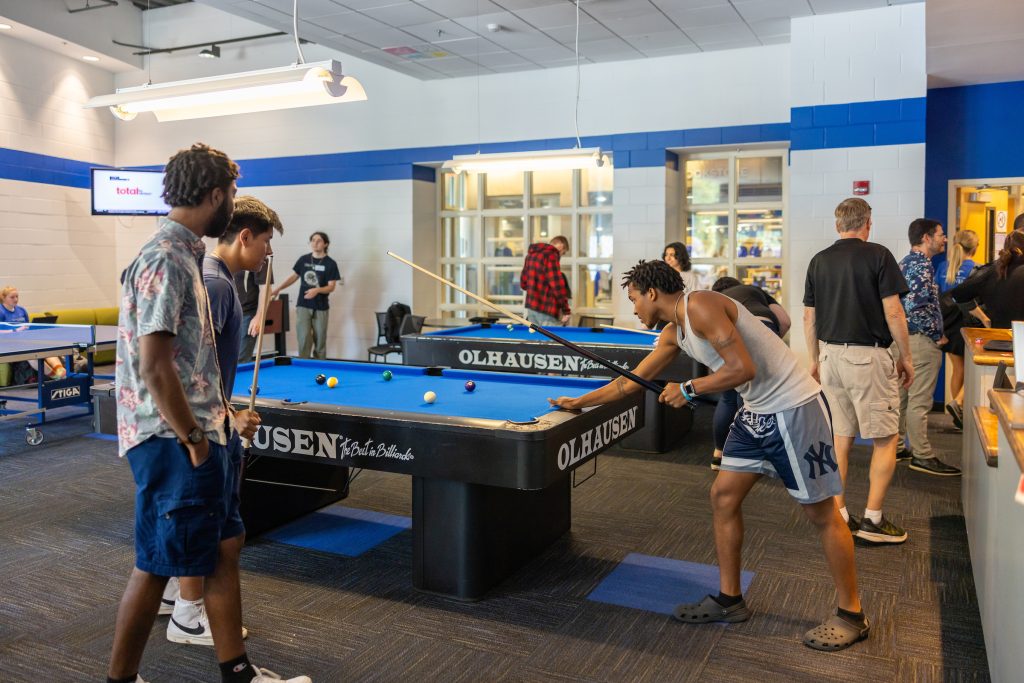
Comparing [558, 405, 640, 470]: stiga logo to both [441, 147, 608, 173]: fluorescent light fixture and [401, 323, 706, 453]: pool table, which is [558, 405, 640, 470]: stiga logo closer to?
[401, 323, 706, 453]: pool table

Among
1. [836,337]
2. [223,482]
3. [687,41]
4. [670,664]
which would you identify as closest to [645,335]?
[836,337]

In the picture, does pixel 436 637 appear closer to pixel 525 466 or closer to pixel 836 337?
pixel 525 466

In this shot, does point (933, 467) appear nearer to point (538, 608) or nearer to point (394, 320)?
point (538, 608)

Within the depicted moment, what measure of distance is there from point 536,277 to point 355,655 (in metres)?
4.92

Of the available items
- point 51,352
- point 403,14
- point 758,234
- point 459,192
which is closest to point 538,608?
point 51,352

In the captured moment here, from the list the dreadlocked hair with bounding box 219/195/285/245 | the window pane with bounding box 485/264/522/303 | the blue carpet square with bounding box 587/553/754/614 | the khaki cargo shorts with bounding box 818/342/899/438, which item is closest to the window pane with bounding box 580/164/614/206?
the window pane with bounding box 485/264/522/303

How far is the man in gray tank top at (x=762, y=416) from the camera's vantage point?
9.05ft

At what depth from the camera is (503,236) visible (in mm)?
9211

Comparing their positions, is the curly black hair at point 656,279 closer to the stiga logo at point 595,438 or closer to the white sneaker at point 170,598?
the stiga logo at point 595,438

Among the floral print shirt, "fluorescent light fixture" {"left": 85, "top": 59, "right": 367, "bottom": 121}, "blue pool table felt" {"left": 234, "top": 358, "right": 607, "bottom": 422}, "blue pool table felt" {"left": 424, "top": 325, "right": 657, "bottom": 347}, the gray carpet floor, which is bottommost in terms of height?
the gray carpet floor

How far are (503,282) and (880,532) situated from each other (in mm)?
5919

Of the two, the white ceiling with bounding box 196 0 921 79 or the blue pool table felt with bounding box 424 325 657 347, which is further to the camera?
the white ceiling with bounding box 196 0 921 79

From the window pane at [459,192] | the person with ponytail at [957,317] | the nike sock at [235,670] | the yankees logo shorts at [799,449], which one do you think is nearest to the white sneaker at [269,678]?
the nike sock at [235,670]

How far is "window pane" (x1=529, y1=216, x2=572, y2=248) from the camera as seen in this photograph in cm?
883
